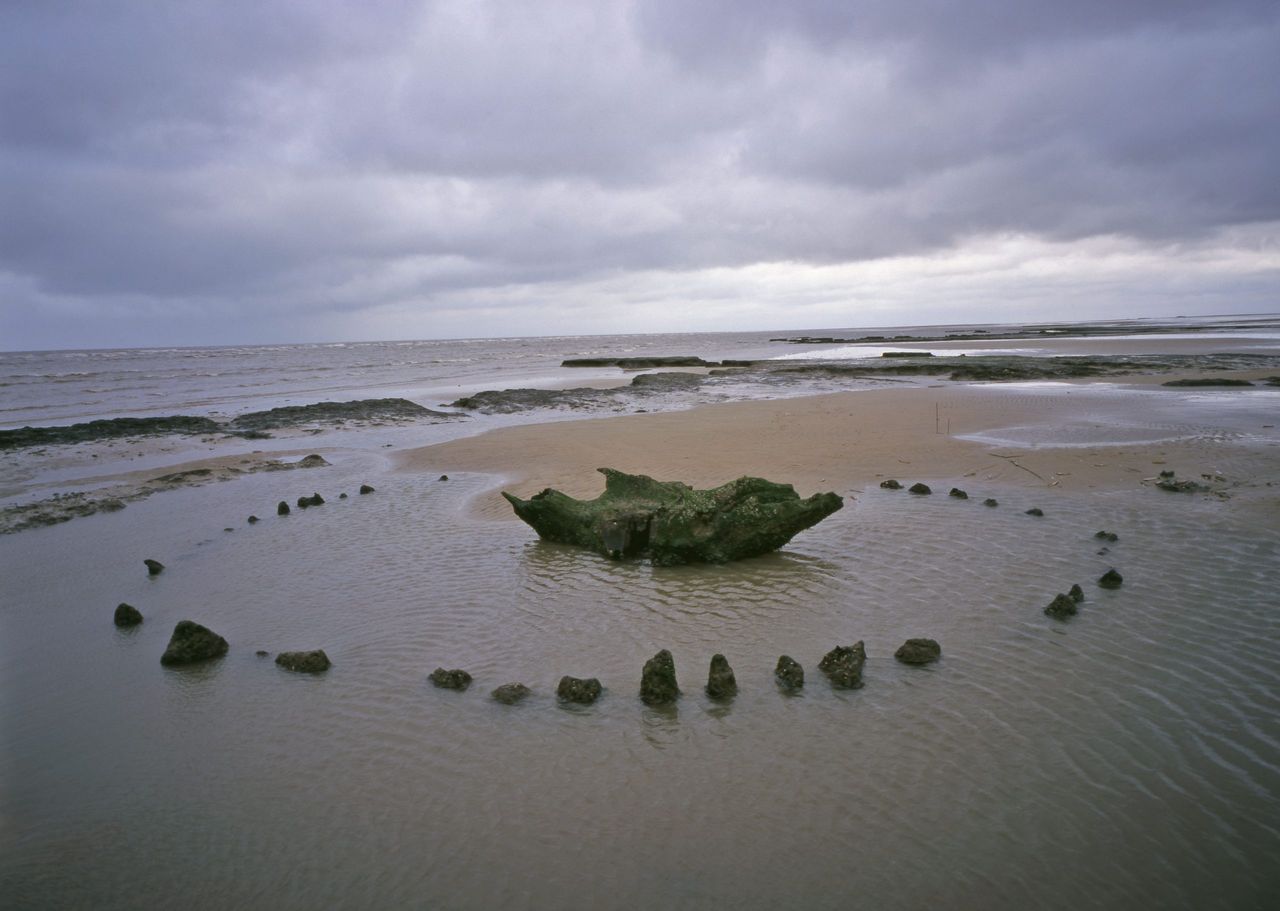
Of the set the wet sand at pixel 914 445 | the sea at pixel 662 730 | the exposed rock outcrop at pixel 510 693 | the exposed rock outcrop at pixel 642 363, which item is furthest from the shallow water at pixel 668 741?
the exposed rock outcrop at pixel 642 363

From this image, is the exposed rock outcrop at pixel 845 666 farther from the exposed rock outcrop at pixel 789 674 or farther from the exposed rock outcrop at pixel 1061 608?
the exposed rock outcrop at pixel 1061 608

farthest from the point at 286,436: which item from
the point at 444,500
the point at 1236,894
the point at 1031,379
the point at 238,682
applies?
the point at 1031,379

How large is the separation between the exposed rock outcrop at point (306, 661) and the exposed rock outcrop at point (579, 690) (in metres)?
2.36

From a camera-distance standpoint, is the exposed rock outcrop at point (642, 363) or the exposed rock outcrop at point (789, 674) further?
the exposed rock outcrop at point (642, 363)

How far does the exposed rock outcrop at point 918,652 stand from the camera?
6.10 m

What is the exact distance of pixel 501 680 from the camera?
620 centimetres

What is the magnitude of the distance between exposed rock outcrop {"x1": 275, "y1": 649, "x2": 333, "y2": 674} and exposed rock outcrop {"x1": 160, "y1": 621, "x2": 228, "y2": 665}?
81cm

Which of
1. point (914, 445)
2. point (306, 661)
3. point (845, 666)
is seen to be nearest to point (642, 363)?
point (914, 445)

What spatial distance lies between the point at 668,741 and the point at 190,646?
485cm

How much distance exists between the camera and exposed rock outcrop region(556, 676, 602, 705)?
18.8ft

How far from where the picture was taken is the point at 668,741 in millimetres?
5172

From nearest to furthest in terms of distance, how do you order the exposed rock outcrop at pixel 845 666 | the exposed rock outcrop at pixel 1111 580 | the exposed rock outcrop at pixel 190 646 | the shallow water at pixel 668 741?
1. the shallow water at pixel 668 741
2. the exposed rock outcrop at pixel 845 666
3. the exposed rock outcrop at pixel 190 646
4. the exposed rock outcrop at pixel 1111 580

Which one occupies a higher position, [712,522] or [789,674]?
[712,522]

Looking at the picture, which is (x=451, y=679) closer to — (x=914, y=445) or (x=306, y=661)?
(x=306, y=661)
